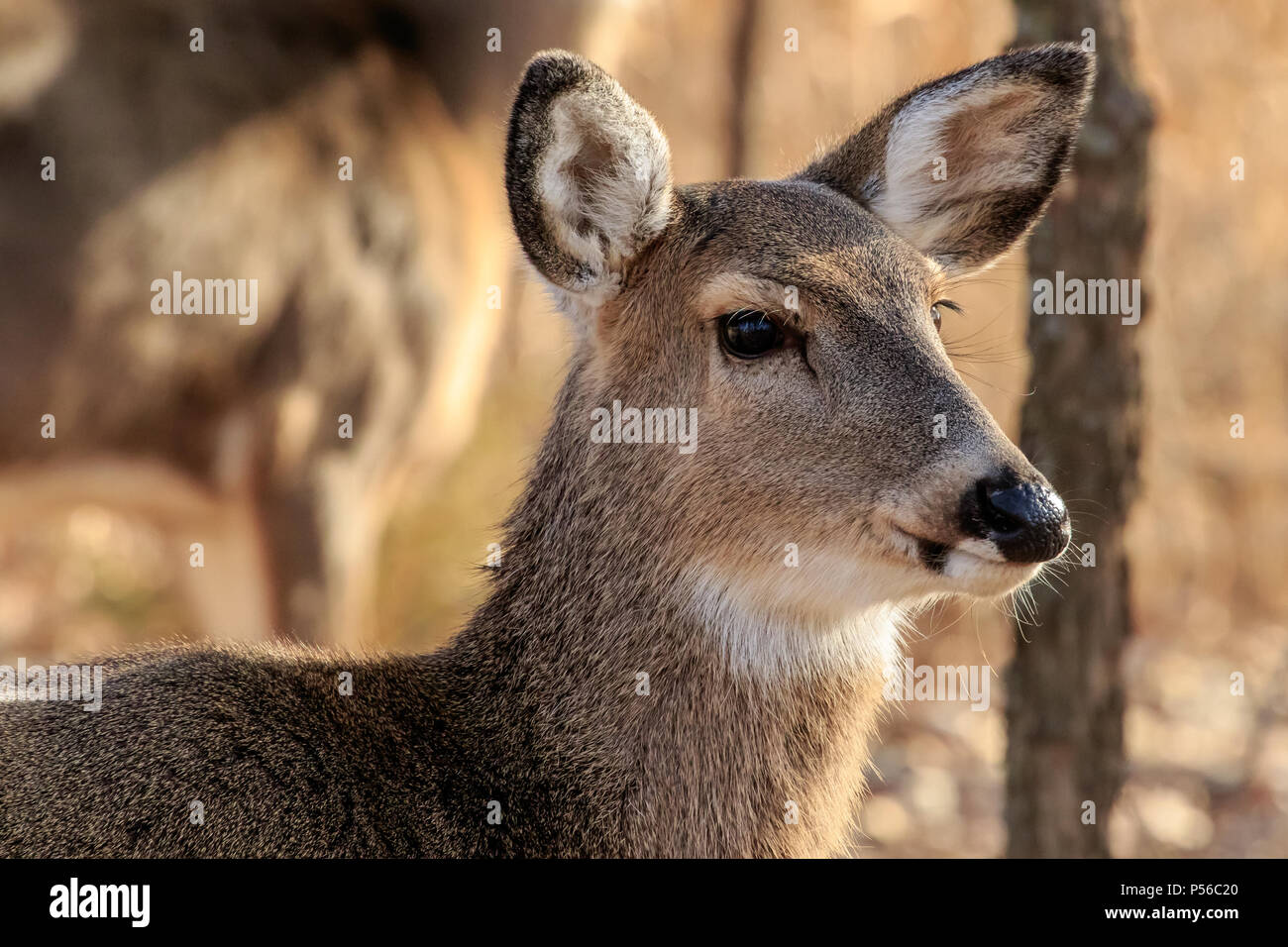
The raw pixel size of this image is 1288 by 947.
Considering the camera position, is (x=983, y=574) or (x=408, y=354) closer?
(x=983, y=574)

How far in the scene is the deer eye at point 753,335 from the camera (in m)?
4.00

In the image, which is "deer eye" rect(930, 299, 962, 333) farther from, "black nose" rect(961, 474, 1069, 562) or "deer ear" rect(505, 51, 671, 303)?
"black nose" rect(961, 474, 1069, 562)

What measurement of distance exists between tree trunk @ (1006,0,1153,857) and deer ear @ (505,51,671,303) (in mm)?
2038

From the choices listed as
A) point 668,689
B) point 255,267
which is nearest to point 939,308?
point 668,689

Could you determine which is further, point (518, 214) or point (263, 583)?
point (263, 583)

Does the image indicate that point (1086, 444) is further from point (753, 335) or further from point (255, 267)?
point (255, 267)

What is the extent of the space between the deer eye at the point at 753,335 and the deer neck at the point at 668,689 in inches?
16.7

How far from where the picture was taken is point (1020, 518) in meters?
3.48

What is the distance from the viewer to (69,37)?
754 centimetres

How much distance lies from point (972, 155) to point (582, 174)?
1417 millimetres
